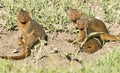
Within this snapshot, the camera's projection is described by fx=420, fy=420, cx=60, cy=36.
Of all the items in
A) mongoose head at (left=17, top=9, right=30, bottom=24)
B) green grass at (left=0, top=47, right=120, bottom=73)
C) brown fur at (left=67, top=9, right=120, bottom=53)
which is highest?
mongoose head at (left=17, top=9, right=30, bottom=24)

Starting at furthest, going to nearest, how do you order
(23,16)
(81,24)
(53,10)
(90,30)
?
(53,10) < (90,30) < (81,24) < (23,16)

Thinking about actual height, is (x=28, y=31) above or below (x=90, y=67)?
above

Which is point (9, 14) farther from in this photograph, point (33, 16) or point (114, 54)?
point (114, 54)

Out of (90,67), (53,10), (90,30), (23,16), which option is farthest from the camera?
(53,10)

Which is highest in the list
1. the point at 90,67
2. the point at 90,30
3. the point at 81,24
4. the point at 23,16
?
the point at 23,16

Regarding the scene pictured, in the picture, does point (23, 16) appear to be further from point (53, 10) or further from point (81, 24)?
point (53, 10)

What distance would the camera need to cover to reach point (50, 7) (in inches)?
291

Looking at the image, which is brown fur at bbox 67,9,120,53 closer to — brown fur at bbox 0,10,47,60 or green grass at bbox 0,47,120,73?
green grass at bbox 0,47,120,73

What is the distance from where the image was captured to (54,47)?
255 inches

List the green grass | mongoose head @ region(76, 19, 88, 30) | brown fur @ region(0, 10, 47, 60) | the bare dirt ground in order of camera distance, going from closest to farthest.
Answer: the green grass, the bare dirt ground, brown fur @ region(0, 10, 47, 60), mongoose head @ region(76, 19, 88, 30)

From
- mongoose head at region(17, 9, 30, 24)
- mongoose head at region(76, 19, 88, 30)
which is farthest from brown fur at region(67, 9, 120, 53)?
mongoose head at region(17, 9, 30, 24)

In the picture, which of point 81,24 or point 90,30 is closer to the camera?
point 81,24

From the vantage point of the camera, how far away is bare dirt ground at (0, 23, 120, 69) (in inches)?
235

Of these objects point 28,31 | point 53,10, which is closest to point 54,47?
point 28,31
